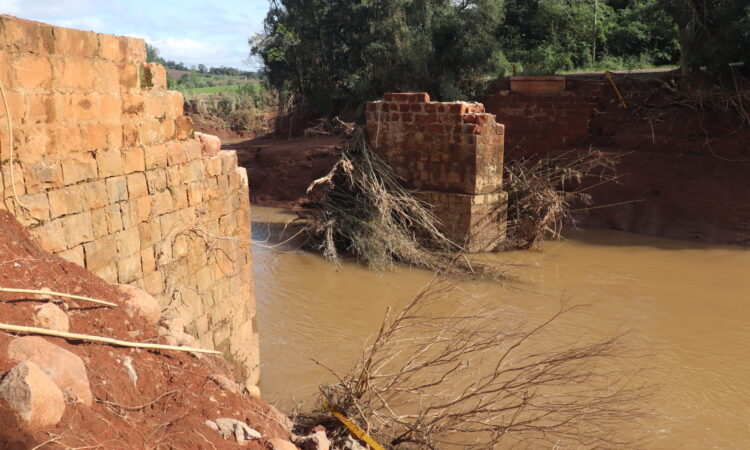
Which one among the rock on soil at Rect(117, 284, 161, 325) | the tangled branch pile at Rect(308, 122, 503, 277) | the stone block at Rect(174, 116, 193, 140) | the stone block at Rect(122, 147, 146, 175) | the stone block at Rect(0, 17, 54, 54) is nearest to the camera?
the stone block at Rect(0, 17, 54, 54)

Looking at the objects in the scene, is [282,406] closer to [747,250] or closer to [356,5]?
[747,250]

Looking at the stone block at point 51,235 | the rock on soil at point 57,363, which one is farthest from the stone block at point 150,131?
the rock on soil at point 57,363

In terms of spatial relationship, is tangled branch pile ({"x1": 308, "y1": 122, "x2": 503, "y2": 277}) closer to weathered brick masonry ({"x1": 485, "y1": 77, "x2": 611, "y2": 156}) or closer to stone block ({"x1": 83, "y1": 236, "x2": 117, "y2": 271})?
weathered brick masonry ({"x1": 485, "y1": 77, "x2": 611, "y2": 156})

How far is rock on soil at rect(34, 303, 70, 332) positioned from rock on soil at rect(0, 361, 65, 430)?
497mm

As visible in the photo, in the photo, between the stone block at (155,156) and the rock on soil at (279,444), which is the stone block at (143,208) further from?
the rock on soil at (279,444)

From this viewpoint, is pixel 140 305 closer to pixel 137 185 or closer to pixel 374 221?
pixel 137 185

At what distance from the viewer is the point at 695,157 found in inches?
430

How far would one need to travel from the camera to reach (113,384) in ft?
8.16

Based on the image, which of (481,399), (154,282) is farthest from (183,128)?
(481,399)

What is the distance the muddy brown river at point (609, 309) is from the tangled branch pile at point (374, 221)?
30 centimetres

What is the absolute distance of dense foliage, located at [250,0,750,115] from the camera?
16.4m

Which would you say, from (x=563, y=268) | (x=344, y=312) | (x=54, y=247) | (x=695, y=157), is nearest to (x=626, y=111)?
(x=695, y=157)

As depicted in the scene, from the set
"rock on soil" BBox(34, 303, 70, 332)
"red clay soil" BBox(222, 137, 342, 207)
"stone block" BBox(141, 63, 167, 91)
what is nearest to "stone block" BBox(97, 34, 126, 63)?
"stone block" BBox(141, 63, 167, 91)

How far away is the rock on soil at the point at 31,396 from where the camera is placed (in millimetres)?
1943
